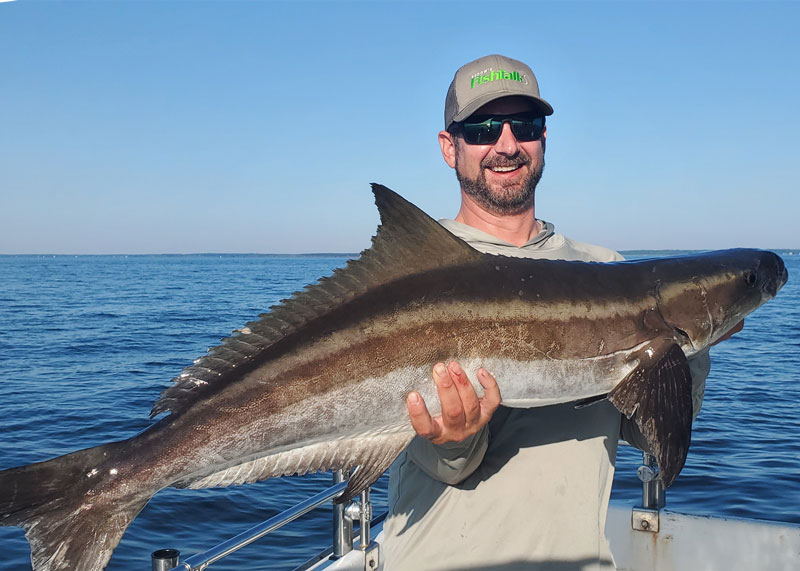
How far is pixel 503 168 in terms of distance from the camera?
3977mm

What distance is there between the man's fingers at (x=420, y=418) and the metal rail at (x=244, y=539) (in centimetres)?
169

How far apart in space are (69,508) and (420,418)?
1.41 meters

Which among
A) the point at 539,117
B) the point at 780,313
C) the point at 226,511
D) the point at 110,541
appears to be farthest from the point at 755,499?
the point at 780,313

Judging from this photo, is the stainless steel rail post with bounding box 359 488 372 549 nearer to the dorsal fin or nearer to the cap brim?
the dorsal fin

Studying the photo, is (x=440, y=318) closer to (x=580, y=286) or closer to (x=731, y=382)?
(x=580, y=286)

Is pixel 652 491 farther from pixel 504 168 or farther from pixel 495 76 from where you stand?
pixel 495 76

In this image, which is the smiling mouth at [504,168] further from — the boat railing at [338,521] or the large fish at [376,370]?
the boat railing at [338,521]

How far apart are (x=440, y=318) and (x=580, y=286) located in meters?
0.69

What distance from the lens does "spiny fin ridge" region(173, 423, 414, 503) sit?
2.96m

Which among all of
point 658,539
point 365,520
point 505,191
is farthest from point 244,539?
point 658,539

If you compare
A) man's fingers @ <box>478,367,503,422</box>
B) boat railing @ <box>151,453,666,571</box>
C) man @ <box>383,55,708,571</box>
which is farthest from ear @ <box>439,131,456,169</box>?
boat railing @ <box>151,453,666,571</box>

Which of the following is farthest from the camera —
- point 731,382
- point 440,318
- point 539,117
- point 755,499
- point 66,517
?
point 731,382

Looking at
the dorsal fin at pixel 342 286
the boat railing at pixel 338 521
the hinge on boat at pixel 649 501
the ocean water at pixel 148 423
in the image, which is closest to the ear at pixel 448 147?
the dorsal fin at pixel 342 286

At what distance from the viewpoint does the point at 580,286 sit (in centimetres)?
319
